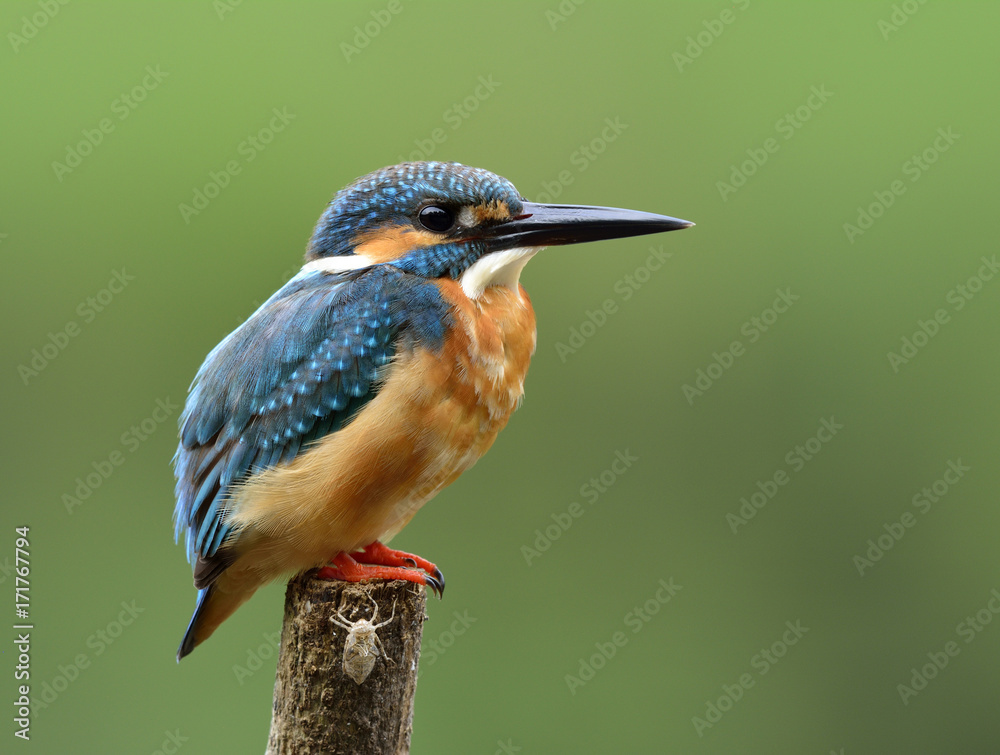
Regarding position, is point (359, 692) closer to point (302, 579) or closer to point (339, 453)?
point (302, 579)

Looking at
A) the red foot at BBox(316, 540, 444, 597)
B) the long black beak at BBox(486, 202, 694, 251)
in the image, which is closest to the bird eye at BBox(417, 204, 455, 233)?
the long black beak at BBox(486, 202, 694, 251)

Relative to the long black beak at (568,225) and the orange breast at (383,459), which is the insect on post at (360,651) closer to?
the orange breast at (383,459)

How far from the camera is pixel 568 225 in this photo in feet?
8.84

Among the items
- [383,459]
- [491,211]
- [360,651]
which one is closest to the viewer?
[360,651]

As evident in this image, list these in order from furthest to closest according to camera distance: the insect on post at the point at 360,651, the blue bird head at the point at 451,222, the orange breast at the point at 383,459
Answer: the blue bird head at the point at 451,222 < the orange breast at the point at 383,459 < the insect on post at the point at 360,651

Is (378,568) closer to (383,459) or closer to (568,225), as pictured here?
(383,459)

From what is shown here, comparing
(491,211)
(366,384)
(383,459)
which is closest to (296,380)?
(366,384)

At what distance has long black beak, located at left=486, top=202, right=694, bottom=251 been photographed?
2668mm

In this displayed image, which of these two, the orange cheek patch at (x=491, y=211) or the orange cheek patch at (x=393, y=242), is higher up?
the orange cheek patch at (x=491, y=211)

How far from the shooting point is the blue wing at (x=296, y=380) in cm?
252

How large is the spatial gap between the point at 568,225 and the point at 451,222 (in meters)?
0.32

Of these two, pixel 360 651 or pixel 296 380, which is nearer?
pixel 360 651

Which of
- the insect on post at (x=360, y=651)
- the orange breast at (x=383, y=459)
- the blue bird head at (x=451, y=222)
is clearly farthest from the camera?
the blue bird head at (x=451, y=222)

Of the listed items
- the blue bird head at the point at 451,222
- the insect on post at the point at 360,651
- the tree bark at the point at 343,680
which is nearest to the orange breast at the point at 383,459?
the blue bird head at the point at 451,222
